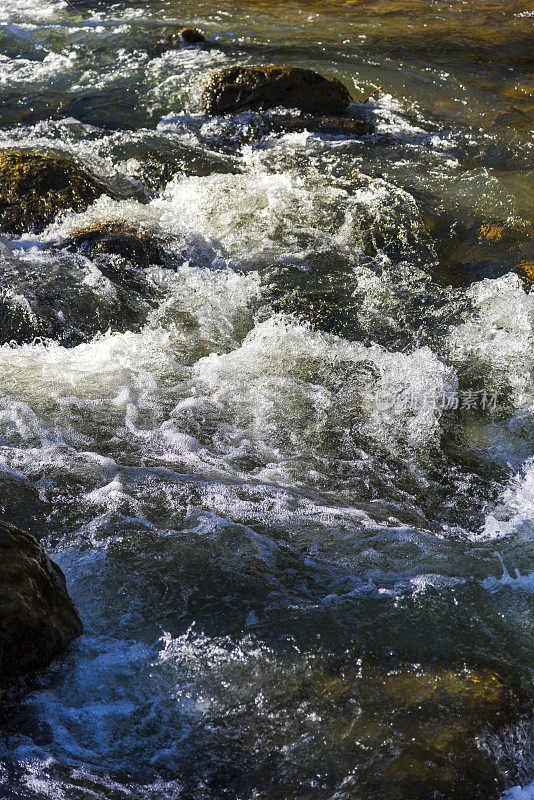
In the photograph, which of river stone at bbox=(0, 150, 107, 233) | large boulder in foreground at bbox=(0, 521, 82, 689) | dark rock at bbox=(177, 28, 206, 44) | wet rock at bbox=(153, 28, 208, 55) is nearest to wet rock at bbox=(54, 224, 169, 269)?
river stone at bbox=(0, 150, 107, 233)

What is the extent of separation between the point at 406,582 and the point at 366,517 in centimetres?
42

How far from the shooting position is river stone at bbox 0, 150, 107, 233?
5578mm

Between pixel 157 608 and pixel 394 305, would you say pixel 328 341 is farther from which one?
pixel 157 608

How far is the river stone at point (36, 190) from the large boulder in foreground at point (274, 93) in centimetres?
264

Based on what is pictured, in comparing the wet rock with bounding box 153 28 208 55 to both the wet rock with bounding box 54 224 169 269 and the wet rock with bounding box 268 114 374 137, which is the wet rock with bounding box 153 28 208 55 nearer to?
the wet rock with bounding box 268 114 374 137

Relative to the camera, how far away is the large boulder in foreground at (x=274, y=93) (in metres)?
7.86

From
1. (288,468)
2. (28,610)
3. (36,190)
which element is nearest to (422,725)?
(28,610)

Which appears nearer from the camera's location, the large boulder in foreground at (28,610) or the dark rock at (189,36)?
the large boulder in foreground at (28,610)

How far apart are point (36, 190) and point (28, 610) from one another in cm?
439

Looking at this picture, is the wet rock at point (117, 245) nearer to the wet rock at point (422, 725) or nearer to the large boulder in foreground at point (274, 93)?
the large boulder in foreground at point (274, 93)

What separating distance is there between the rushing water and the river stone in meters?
0.16

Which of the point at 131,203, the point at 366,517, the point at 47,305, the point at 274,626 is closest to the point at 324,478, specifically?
the point at 366,517

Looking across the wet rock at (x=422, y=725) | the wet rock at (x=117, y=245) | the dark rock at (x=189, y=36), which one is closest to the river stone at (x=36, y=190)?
the wet rock at (x=117, y=245)

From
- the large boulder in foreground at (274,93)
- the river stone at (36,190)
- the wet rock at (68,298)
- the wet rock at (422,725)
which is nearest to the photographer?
the wet rock at (422,725)
